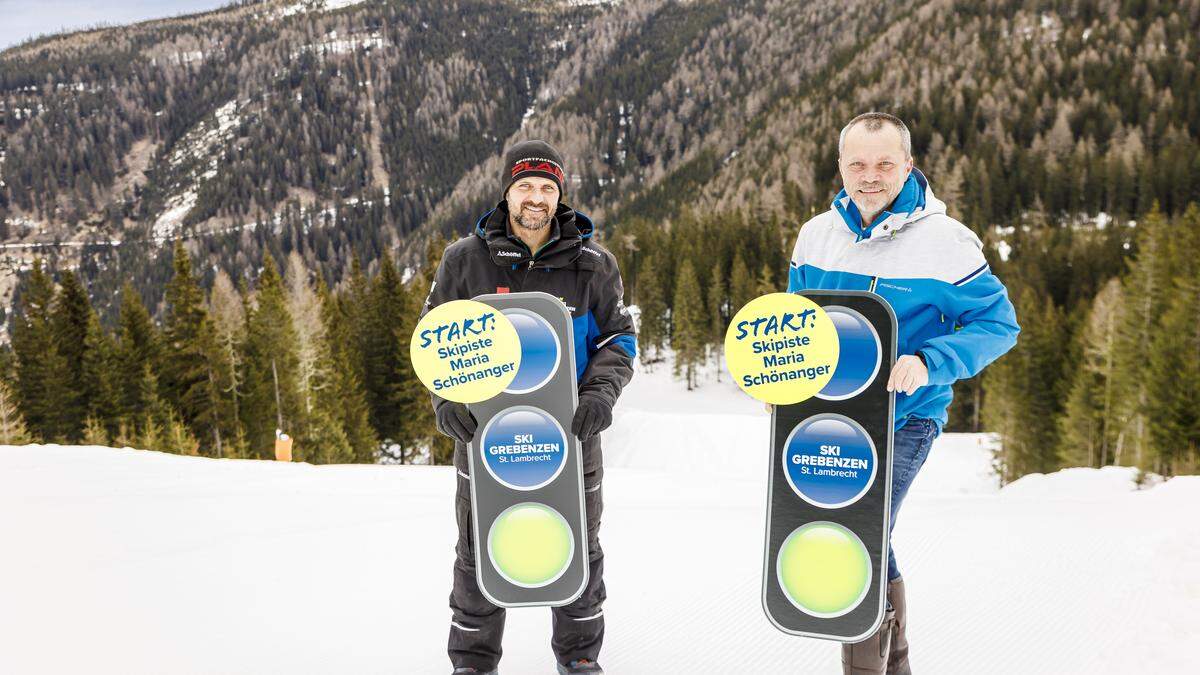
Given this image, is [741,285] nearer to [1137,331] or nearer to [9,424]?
[1137,331]

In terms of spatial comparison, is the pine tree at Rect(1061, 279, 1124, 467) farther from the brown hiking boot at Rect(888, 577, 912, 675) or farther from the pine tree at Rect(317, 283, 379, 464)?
the brown hiking boot at Rect(888, 577, 912, 675)

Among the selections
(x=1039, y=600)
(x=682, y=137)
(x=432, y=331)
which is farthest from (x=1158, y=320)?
(x=682, y=137)

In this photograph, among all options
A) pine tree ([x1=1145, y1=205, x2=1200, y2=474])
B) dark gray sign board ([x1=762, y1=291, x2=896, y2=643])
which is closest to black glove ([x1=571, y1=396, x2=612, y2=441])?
dark gray sign board ([x1=762, y1=291, x2=896, y2=643])

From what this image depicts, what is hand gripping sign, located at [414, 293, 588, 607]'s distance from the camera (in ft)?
9.48

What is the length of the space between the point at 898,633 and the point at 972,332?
1.41 m

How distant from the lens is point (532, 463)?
2961 mm

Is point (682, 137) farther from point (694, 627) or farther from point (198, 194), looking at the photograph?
point (694, 627)

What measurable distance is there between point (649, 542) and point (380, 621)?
2391 millimetres

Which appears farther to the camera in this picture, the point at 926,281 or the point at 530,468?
the point at 530,468

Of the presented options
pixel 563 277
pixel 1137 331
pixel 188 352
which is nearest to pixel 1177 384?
pixel 1137 331

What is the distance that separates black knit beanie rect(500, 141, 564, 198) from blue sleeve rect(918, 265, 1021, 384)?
5.31ft

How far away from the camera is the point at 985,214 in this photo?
74.2m

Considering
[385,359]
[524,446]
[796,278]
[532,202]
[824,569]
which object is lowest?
[385,359]

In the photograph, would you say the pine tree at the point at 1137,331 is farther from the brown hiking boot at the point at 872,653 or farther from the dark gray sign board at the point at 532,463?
the dark gray sign board at the point at 532,463
